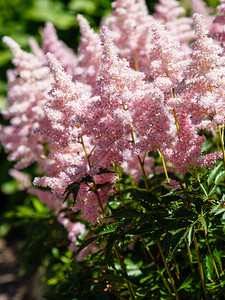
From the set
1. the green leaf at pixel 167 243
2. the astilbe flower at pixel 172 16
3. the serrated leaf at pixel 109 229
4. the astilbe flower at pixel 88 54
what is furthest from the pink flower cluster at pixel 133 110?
the astilbe flower at pixel 172 16

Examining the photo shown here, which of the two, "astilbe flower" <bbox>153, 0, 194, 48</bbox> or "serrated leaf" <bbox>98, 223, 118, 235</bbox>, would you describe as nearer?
"serrated leaf" <bbox>98, 223, 118, 235</bbox>

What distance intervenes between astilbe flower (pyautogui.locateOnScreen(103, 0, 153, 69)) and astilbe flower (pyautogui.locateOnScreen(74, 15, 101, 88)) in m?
0.24

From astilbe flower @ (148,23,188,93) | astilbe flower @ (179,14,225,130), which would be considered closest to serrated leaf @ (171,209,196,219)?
astilbe flower @ (179,14,225,130)

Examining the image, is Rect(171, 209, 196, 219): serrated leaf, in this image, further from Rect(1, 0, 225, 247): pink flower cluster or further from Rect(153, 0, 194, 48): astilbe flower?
Rect(153, 0, 194, 48): astilbe flower

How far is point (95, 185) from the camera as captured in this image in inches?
62.7

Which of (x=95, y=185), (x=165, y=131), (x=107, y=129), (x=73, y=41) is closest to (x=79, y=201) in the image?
(x=95, y=185)

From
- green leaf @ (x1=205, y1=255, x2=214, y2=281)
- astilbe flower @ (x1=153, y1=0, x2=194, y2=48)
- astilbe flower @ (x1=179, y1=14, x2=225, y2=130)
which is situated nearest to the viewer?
astilbe flower @ (x1=179, y1=14, x2=225, y2=130)

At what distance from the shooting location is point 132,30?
2541 millimetres

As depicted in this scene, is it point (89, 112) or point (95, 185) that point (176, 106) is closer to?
point (89, 112)

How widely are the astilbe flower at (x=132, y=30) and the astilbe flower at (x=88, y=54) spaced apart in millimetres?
243

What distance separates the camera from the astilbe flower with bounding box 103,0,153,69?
2.50m

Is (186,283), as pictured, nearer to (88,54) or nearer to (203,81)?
(203,81)

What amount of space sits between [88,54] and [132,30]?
1.30ft

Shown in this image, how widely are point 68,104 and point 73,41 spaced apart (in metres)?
5.72
